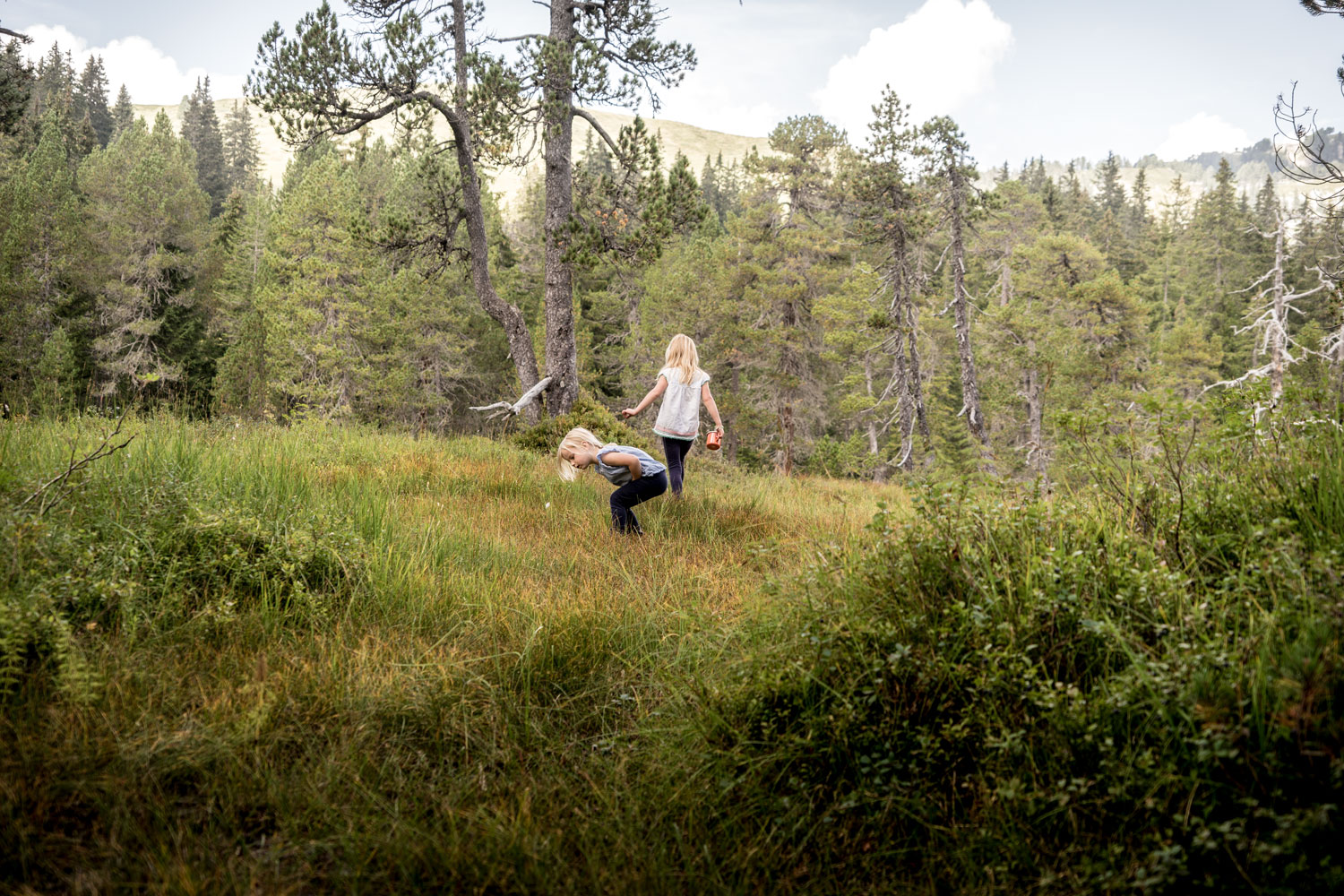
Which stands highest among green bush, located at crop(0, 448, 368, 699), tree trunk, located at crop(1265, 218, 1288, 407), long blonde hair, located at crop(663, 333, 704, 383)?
tree trunk, located at crop(1265, 218, 1288, 407)

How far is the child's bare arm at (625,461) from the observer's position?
19.0 ft

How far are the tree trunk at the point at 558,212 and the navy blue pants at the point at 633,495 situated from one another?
658 cm

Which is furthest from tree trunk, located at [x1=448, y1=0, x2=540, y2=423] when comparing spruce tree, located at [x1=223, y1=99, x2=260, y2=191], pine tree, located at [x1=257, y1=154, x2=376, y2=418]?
spruce tree, located at [x1=223, y1=99, x2=260, y2=191]

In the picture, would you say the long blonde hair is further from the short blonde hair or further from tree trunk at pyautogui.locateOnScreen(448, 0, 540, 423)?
tree trunk at pyautogui.locateOnScreen(448, 0, 540, 423)

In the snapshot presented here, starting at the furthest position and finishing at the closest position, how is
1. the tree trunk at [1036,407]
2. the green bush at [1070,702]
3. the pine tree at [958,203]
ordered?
the tree trunk at [1036,407] → the pine tree at [958,203] → the green bush at [1070,702]

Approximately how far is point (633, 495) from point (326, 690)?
3351mm

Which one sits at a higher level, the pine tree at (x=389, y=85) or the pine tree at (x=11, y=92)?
the pine tree at (x=11, y=92)

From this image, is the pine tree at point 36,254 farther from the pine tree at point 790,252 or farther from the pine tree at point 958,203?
the pine tree at point 958,203

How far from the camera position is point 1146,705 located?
2.16 m

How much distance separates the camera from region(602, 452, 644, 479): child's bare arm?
5801 millimetres

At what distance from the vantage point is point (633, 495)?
5980 millimetres

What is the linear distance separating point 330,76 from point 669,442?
9042 mm

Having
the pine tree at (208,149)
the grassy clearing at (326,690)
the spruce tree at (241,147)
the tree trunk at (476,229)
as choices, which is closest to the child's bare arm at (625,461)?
the grassy clearing at (326,690)

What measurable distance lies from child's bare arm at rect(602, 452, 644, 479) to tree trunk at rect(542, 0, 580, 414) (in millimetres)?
6605
